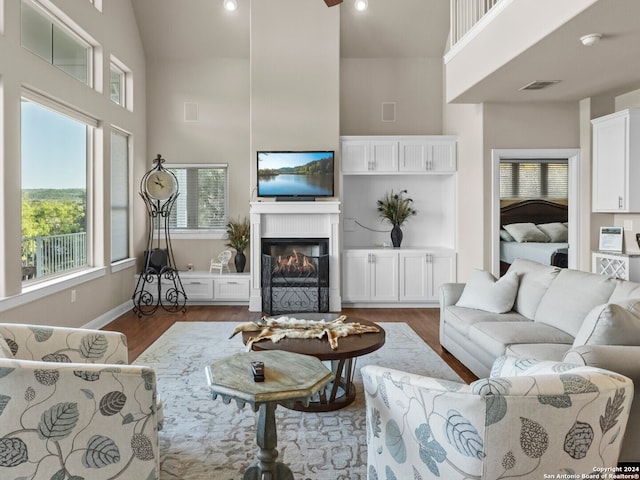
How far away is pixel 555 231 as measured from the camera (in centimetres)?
705

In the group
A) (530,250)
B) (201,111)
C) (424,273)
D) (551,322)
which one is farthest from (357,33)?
(551,322)

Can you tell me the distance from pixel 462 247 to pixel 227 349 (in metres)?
3.47

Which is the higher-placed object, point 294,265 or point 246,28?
point 246,28

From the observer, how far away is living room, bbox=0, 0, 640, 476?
13.1ft

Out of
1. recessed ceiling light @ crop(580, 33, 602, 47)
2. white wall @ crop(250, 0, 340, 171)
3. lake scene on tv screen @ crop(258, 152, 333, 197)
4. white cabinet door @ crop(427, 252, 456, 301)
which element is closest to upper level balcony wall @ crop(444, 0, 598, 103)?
recessed ceiling light @ crop(580, 33, 602, 47)

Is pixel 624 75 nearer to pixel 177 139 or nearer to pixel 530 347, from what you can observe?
pixel 530 347

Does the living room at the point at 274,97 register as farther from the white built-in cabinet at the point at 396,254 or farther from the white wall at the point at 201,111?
the white built-in cabinet at the point at 396,254

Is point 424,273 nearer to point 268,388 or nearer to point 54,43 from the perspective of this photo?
point 268,388

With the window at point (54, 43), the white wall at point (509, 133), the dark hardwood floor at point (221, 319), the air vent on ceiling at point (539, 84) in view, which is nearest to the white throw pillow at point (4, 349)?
the dark hardwood floor at point (221, 319)

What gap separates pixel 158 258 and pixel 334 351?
453 centimetres

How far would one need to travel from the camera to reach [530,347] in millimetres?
2941

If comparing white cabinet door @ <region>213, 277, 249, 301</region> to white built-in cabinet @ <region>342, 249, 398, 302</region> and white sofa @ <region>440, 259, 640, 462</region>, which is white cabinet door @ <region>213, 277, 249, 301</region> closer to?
white built-in cabinet @ <region>342, 249, 398, 302</region>

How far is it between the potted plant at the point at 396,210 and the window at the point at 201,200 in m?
2.36

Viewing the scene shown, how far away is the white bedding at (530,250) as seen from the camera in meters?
6.37
